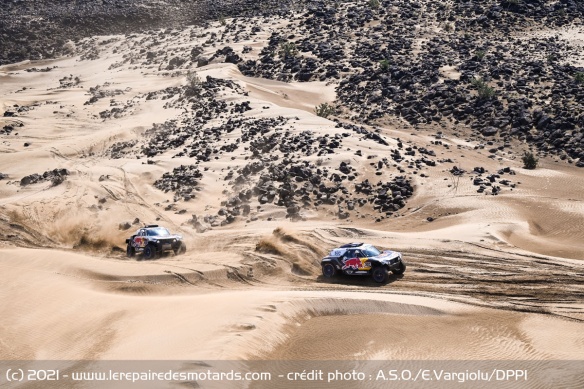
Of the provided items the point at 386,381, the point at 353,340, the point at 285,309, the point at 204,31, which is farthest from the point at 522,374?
the point at 204,31

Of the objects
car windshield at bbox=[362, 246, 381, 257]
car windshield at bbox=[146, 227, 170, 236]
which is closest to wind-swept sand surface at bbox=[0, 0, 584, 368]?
car windshield at bbox=[146, 227, 170, 236]

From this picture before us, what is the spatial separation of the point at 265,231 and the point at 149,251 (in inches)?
198

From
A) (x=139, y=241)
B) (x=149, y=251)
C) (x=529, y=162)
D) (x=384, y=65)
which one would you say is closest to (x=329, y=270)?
(x=149, y=251)

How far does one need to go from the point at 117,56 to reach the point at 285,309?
56.7 metres

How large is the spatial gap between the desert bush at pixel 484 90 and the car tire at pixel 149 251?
2830 centimetres

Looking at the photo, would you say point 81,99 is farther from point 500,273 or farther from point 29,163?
point 500,273

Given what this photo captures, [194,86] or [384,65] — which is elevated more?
[384,65]

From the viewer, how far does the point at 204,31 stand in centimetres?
6819

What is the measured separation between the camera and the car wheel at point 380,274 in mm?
20266

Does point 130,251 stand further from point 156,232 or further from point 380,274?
point 380,274

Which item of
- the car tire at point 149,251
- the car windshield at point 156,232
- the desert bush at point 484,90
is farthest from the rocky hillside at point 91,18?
the car tire at point 149,251

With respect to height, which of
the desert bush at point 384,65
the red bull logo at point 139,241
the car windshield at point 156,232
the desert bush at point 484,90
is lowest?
the red bull logo at point 139,241

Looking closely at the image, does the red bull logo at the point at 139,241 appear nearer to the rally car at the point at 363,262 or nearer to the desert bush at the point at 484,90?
the rally car at the point at 363,262

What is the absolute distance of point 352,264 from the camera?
68.5 feet
